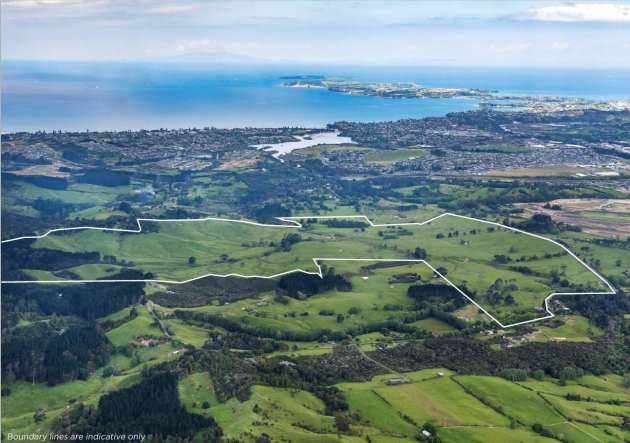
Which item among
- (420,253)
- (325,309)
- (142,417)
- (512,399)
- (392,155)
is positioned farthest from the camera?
(392,155)

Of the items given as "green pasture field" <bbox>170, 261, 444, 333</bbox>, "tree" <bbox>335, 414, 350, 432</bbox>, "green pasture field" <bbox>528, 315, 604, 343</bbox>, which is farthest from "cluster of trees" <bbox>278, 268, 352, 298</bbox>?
"tree" <bbox>335, 414, 350, 432</bbox>

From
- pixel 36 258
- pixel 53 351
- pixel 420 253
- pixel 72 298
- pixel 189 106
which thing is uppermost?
pixel 189 106

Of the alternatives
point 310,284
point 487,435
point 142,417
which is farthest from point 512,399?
point 310,284

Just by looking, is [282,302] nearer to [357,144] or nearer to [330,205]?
[330,205]

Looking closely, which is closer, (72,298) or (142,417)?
(142,417)

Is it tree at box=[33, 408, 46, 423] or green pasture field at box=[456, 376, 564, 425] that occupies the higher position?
tree at box=[33, 408, 46, 423]

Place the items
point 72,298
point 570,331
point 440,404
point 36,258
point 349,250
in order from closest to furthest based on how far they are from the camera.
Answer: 1. point 440,404
2. point 570,331
3. point 72,298
4. point 36,258
5. point 349,250

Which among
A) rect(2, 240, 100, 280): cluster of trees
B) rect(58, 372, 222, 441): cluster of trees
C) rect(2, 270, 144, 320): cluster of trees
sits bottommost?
rect(58, 372, 222, 441): cluster of trees

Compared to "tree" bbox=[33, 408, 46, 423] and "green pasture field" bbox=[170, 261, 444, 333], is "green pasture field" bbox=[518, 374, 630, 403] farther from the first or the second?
"tree" bbox=[33, 408, 46, 423]

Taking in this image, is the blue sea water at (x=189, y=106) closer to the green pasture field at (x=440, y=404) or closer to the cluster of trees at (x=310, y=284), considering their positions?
the cluster of trees at (x=310, y=284)

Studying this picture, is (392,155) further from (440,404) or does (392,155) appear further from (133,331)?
(440,404)
